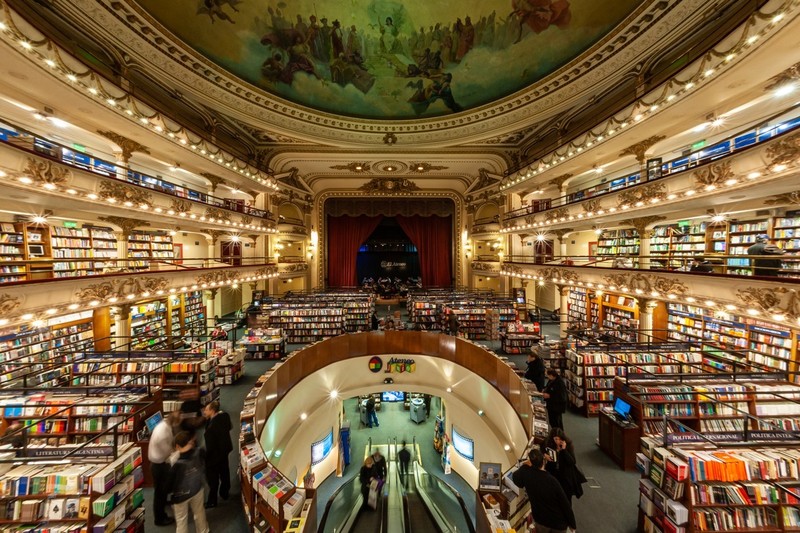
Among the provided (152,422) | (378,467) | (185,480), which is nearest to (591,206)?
(378,467)

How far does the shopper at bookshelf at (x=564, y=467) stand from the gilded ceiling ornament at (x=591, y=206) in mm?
6390

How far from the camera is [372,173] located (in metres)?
14.3

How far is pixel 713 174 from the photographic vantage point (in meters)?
4.83

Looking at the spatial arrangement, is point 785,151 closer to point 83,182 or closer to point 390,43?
point 390,43

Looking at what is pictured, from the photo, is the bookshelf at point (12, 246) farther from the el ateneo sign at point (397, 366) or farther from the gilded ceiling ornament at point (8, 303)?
the el ateneo sign at point (397, 366)

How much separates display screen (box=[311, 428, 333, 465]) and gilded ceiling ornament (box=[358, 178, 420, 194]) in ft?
37.5

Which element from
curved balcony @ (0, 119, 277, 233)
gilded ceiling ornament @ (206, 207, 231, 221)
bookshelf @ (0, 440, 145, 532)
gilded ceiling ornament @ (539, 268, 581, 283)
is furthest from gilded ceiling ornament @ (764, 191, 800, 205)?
gilded ceiling ornament @ (206, 207, 231, 221)

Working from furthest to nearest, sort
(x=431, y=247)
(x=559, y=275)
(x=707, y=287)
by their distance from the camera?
(x=431, y=247) < (x=559, y=275) < (x=707, y=287)

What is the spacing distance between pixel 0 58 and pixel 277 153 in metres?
7.60

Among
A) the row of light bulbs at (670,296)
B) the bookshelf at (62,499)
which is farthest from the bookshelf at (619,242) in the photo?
the bookshelf at (62,499)

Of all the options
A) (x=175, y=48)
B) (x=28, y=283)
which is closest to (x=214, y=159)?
(x=175, y=48)

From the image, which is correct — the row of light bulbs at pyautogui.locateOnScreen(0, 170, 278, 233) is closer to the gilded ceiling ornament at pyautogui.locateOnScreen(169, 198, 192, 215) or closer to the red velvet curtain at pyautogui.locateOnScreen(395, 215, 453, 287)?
the gilded ceiling ornament at pyautogui.locateOnScreen(169, 198, 192, 215)

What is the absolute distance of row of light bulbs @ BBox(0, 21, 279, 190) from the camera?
15.3 feet

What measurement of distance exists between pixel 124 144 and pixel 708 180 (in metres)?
12.4
